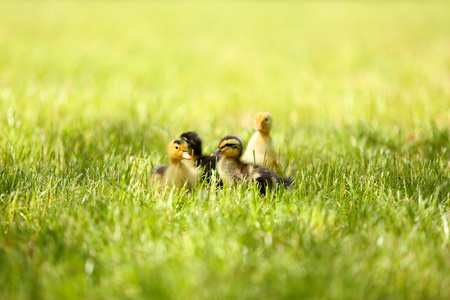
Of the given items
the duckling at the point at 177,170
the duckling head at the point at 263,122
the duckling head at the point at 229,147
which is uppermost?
the duckling head at the point at 263,122

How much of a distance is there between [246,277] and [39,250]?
1329 millimetres

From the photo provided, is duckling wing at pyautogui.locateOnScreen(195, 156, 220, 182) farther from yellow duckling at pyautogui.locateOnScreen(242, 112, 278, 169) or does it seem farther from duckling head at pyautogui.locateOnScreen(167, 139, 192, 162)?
duckling head at pyautogui.locateOnScreen(167, 139, 192, 162)

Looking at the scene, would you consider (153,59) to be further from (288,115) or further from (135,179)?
(135,179)

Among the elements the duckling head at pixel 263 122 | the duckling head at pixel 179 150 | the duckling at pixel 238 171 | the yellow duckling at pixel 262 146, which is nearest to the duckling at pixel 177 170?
the duckling head at pixel 179 150

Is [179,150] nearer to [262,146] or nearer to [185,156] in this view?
[185,156]

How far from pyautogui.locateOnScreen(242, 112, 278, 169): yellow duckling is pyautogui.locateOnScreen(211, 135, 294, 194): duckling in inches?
14.2

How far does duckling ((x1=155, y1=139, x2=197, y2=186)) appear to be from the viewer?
4.01m

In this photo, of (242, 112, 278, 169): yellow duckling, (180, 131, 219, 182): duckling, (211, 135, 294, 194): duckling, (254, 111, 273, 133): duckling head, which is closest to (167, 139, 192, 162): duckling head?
(211, 135, 294, 194): duckling

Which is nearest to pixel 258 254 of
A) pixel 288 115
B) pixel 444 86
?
pixel 288 115

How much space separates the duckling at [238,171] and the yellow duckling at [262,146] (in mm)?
361

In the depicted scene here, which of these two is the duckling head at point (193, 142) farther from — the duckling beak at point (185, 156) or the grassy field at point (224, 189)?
the duckling beak at point (185, 156)

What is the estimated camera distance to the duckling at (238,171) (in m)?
3.96

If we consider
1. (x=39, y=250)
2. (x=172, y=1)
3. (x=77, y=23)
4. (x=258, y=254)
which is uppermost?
(x=172, y=1)

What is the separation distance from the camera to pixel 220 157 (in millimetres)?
4562
